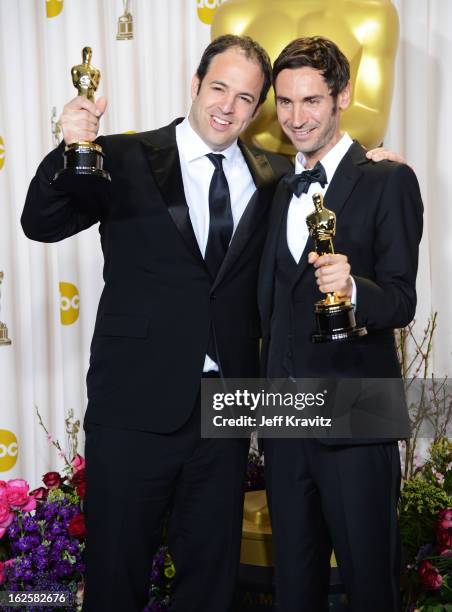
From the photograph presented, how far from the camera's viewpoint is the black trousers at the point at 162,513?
2002mm

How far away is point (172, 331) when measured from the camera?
2033 mm

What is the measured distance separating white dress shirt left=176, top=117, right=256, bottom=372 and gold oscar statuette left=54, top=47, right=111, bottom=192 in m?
0.31

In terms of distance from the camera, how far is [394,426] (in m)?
1.93

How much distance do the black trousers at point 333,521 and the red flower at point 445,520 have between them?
2.00 ft

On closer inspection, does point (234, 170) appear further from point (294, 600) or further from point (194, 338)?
point (294, 600)

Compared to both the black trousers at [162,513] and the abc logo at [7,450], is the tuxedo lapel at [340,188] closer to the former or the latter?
the black trousers at [162,513]

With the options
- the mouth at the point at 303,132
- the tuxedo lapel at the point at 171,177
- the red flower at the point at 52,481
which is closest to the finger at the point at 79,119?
the tuxedo lapel at the point at 171,177

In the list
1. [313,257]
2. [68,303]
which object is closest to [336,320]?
[313,257]

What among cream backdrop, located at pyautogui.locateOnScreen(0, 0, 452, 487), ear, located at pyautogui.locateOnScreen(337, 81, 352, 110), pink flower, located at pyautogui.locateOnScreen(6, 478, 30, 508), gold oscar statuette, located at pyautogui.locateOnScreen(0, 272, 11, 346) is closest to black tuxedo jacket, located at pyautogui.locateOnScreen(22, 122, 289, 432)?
ear, located at pyautogui.locateOnScreen(337, 81, 352, 110)

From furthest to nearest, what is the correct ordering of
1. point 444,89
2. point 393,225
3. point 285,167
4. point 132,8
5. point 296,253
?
point 132,8 < point 444,89 < point 285,167 < point 296,253 < point 393,225

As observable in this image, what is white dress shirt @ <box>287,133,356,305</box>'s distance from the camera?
2004 mm

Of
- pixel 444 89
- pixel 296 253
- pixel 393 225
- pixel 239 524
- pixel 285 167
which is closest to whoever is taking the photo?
pixel 393 225

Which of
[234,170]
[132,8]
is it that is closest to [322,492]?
[234,170]

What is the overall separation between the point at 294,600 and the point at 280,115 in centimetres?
119
